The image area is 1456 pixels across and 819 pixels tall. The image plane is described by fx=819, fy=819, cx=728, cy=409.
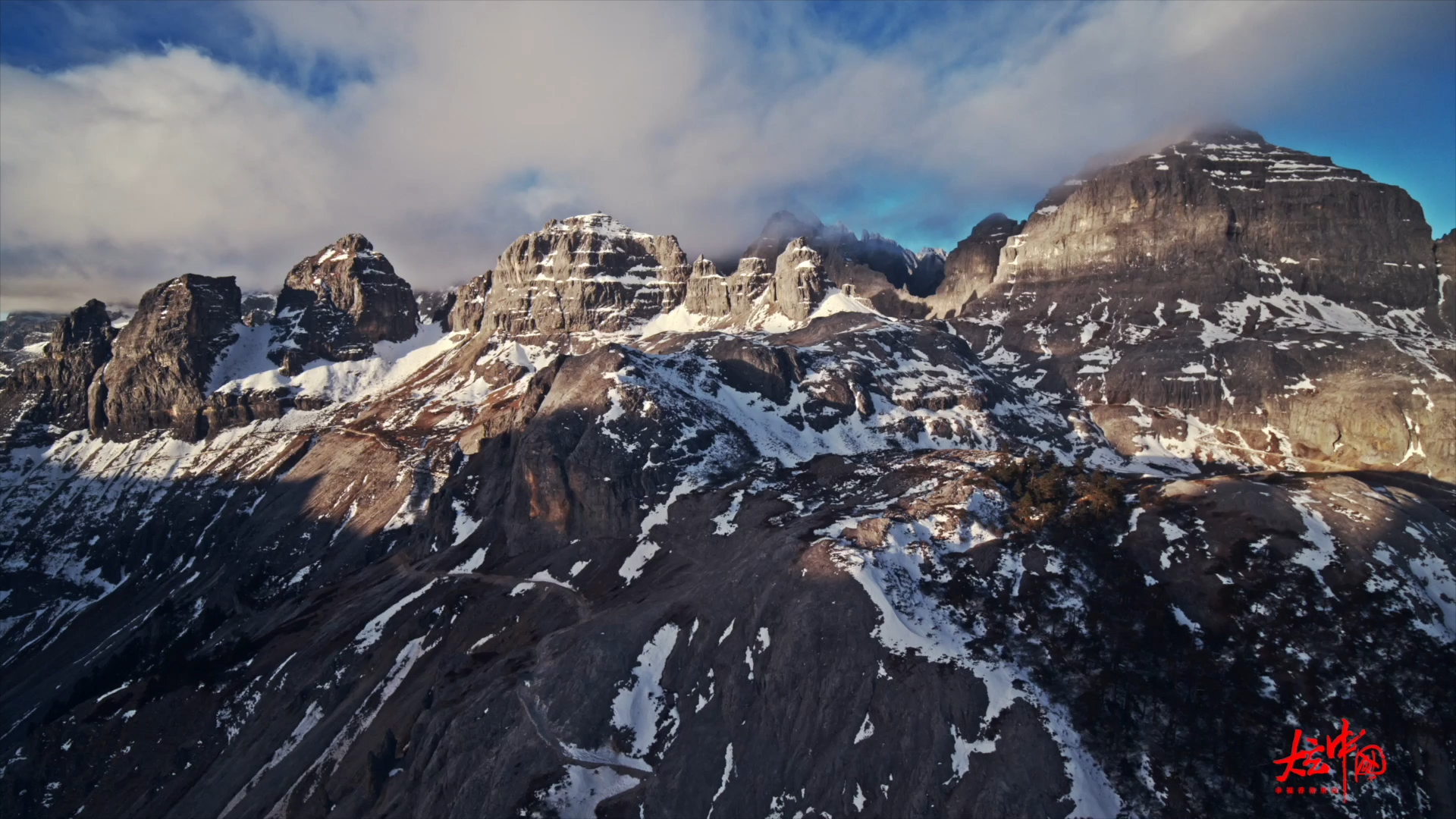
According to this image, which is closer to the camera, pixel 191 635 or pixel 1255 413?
pixel 191 635

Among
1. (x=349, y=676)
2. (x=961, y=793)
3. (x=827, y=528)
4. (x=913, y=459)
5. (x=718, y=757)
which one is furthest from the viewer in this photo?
(x=913, y=459)

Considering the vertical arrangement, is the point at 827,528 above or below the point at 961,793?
above

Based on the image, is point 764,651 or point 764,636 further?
point 764,636

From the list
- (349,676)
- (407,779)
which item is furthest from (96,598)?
(407,779)

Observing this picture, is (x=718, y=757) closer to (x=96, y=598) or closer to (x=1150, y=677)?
(x=1150, y=677)

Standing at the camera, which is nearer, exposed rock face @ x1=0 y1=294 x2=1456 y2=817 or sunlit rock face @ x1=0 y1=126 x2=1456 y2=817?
exposed rock face @ x1=0 y1=294 x2=1456 y2=817

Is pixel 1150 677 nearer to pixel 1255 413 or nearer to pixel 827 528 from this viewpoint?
pixel 827 528

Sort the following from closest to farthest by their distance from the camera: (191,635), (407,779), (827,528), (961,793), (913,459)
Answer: (961,793), (407,779), (827,528), (913,459), (191,635)

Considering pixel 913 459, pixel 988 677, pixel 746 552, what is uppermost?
pixel 913 459

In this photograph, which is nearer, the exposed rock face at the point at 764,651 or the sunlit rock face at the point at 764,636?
the exposed rock face at the point at 764,651

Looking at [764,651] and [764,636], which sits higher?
[764,636]
